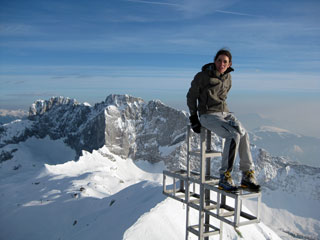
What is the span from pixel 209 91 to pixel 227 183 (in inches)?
113

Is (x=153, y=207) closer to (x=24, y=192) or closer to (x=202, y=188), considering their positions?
(x=202, y=188)

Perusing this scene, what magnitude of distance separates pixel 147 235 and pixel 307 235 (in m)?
210

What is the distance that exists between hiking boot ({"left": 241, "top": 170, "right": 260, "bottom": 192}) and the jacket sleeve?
252cm

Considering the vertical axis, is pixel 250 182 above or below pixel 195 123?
below

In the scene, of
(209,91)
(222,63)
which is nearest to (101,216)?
(209,91)

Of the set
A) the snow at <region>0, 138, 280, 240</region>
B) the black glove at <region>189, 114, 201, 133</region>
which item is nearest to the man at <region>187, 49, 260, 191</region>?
the black glove at <region>189, 114, 201, 133</region>

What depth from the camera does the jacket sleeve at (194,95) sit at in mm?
9438

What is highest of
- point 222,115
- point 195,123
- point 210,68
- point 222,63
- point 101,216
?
point 222,63

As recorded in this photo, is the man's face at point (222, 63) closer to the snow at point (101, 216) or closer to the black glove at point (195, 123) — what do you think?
the black glove at point (195, 123)

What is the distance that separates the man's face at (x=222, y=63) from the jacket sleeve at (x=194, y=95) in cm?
71

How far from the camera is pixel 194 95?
376 inches

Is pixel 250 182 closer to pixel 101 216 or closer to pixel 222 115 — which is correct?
pixel 222 115

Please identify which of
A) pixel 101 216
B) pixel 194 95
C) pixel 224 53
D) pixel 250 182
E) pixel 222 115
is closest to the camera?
pixel 250 182

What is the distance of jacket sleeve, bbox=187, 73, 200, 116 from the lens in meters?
9.44
